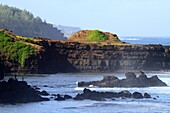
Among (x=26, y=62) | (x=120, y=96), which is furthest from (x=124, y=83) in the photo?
(x=26, y=62)

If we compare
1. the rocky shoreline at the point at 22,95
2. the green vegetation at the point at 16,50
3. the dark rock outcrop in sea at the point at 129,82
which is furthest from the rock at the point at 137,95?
the green vegetation at the point at 16,50

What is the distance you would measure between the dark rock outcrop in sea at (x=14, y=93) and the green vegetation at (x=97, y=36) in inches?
2592

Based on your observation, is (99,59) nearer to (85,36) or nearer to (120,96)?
(85,36)

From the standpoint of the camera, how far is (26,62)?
95.2m

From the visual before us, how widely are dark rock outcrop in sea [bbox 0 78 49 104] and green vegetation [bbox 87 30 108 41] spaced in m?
65.8

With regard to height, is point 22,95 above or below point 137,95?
above

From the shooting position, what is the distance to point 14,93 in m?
53.9

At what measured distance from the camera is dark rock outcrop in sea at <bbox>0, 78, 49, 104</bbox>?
176 feet

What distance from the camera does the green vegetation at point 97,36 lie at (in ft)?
396

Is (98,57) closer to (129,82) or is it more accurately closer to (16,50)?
(16,50)

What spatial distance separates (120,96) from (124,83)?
35.5 ft

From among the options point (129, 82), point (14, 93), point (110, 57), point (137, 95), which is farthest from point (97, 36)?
point (14, 93)

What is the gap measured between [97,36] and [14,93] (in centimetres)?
6845

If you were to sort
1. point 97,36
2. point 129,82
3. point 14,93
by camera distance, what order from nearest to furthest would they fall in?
1. point 14,93
2. point 129,82
3. point 97,36
